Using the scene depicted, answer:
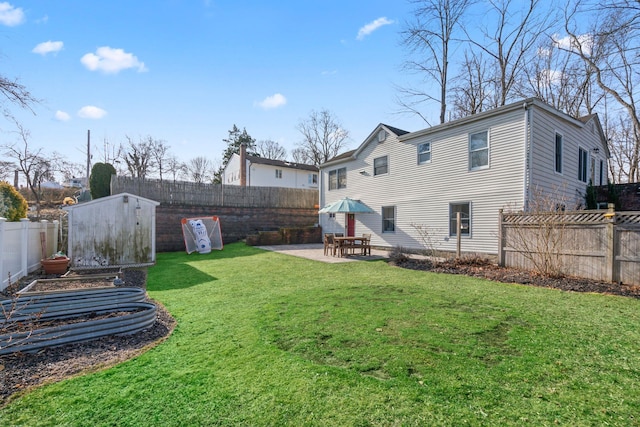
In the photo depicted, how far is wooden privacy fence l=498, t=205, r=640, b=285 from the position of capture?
650 cm

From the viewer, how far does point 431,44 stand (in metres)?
20.2

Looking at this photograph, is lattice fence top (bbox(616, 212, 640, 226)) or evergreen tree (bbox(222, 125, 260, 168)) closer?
lattice fence top (bbox(616, 212, 640, 226))

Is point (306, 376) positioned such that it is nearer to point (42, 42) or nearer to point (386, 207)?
point (42, 42)

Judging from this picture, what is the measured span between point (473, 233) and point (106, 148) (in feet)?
106

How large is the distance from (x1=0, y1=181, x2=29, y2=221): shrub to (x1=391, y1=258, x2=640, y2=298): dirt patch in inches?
430

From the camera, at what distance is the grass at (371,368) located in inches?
86.4

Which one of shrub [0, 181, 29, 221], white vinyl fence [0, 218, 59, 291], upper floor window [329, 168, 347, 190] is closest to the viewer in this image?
white vinyl fence [0, 218, 59, 291]

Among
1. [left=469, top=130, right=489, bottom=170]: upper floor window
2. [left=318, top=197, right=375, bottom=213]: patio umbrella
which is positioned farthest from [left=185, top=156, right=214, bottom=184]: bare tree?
[left=469, top=130, right=489, bottom=170]: upper floor window

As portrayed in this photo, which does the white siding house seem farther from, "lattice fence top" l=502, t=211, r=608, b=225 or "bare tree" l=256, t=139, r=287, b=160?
"lattice fence top" l=502, t=211, r=608, b=225

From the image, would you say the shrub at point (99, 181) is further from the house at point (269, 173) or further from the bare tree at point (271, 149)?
the bare tree at point (271, 149)

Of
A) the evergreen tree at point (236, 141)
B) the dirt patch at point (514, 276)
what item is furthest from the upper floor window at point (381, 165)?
the evergreen tree at point (236, 141)

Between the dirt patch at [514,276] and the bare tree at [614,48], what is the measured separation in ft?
37.1

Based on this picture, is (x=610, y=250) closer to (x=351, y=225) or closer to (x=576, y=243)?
(x=576, y=243)

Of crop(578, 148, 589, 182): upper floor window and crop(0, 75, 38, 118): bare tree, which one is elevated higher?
crop(0, 75, 38, 118): bare tree
